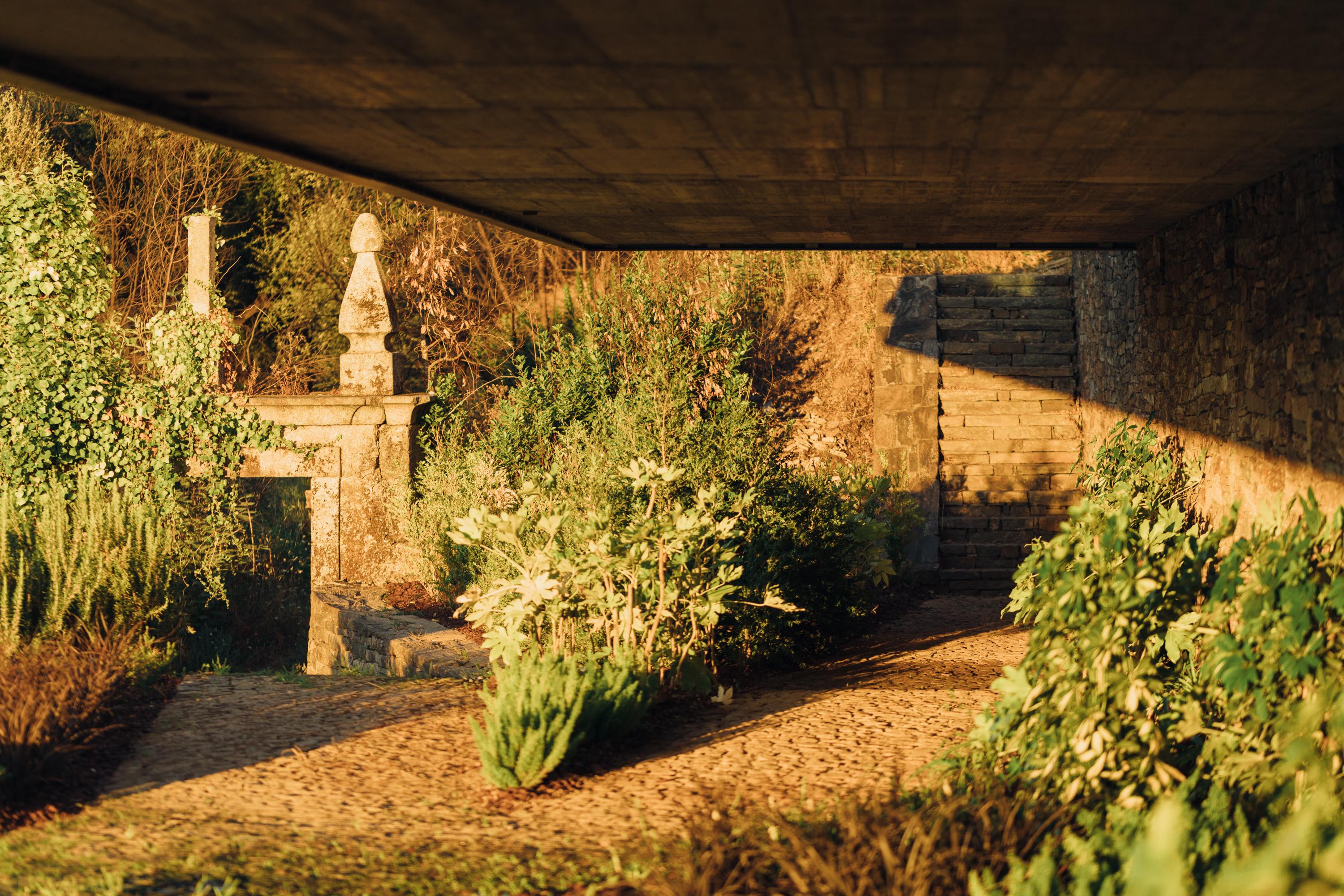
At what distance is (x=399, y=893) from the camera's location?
332 cm

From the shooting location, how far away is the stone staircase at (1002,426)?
1124cm

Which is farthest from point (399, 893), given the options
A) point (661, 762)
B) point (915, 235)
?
point (915, 235)

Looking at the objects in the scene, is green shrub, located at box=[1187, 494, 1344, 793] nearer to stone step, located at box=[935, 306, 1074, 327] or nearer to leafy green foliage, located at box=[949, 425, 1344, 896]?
leafy green foliage, located at box=[949, 425, 1344, 896]

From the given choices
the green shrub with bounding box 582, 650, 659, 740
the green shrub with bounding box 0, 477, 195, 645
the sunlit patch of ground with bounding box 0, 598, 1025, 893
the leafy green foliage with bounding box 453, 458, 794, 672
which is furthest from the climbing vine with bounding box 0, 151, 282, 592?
the green shrub with bounding box 582, 650, 659, 740

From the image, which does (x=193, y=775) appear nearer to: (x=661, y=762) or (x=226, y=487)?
(x=661, y=762)

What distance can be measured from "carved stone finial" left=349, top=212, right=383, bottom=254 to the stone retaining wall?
3.17 m

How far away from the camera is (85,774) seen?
441cm

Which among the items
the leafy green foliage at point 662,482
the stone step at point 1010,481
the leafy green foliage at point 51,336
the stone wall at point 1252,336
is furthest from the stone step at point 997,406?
the leafy green foliage at point 51,336

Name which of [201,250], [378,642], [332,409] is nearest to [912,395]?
[332,409]

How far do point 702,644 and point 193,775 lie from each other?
8.36 ft

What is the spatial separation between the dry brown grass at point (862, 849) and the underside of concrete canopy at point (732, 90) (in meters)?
2.41

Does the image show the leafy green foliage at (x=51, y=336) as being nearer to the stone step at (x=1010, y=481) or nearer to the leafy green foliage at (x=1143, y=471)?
the leafy green foliage at (x=1143, y=471)

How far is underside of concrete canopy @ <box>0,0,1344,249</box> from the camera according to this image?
3.40 meters

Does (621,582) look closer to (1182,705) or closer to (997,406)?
(1182,705)
